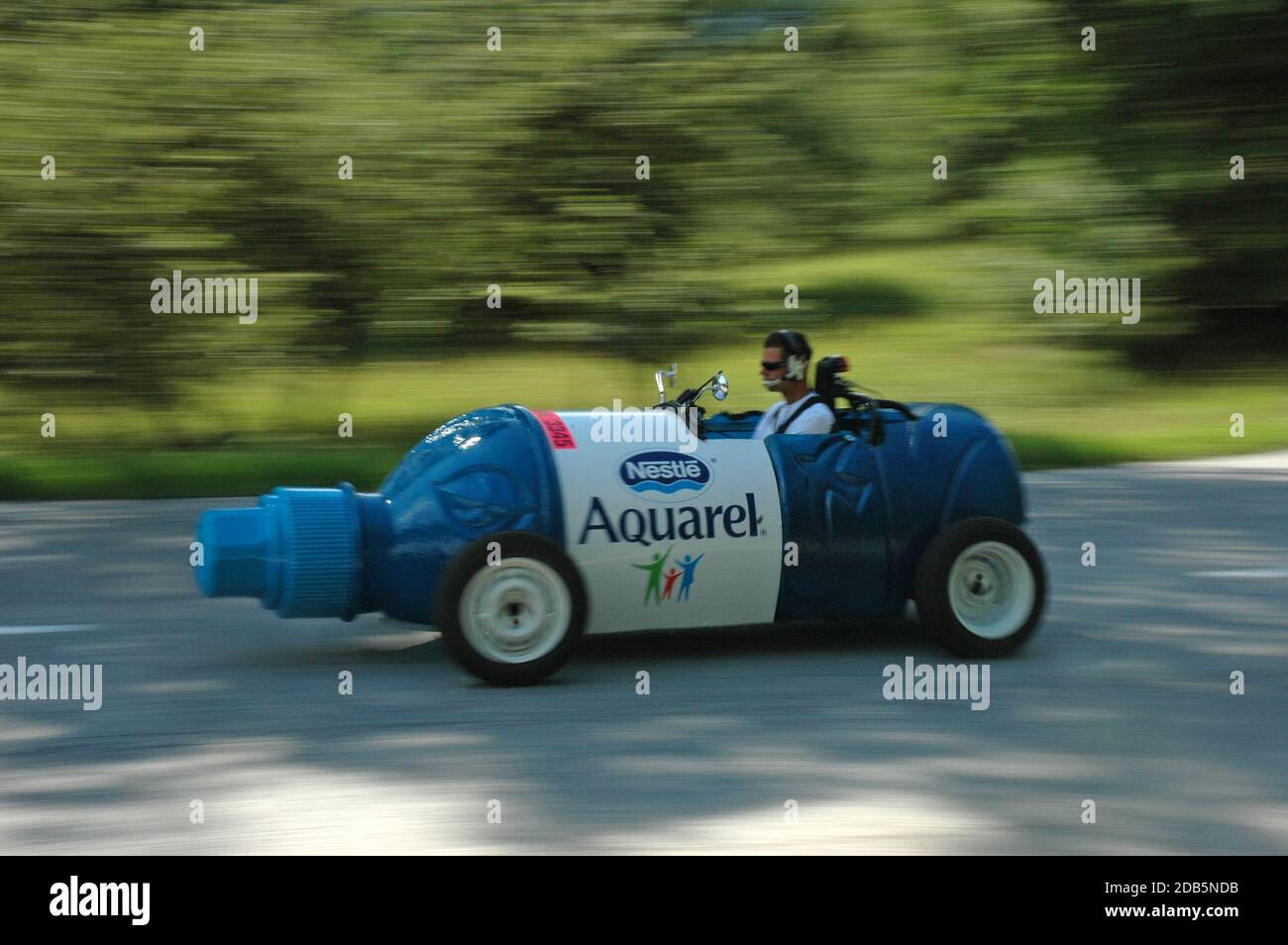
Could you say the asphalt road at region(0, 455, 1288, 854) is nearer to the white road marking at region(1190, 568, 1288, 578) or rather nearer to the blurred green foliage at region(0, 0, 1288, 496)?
the white road marking at region(1190, 568, 1288, 578)

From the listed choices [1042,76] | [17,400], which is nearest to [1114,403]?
[1042,76]

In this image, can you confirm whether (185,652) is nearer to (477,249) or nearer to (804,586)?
(804,586)

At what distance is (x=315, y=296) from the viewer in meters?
15.8

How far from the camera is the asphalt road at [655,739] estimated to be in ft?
16.8

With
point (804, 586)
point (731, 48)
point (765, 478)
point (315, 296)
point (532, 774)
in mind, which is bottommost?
point (532, 774)

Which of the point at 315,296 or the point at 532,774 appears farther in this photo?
the point at 315,296

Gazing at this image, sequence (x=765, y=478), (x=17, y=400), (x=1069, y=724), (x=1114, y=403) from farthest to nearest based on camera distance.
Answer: (x=1114, y=403) < (x=17, y=400) < (x=765, y=478) < (x=1069, y=724)

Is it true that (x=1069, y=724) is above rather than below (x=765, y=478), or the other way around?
below

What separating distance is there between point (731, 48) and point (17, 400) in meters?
7.73

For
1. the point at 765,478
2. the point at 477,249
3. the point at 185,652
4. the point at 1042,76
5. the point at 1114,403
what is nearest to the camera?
the point at 765,478

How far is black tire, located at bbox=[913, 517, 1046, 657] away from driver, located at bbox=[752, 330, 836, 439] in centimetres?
84

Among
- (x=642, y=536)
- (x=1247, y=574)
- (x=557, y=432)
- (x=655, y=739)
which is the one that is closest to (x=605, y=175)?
(x=1247, y=574)

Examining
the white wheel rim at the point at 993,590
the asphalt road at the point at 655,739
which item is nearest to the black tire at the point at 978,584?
the white wheel rim at the point at 993,590

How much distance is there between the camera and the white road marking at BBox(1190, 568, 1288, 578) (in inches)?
367
